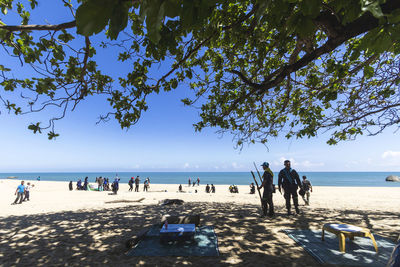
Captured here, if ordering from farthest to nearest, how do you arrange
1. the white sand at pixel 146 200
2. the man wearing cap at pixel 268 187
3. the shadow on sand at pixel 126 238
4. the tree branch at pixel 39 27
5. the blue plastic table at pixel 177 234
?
the white sand at pixel 146 200 < the man wearing cap at pixel 268 187 < the blue plastic table at pixel 177 234 < the shadow on sand at pixel 126 238 < the tree branch at pixel 39 27

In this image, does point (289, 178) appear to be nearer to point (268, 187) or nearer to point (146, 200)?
point (268, 187)

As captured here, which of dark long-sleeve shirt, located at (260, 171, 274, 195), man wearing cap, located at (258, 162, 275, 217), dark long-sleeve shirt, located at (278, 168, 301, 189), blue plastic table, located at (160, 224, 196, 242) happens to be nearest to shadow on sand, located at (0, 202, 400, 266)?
man wearing cap, located at (258, 162, 275, 217)

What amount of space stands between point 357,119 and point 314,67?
266 cm

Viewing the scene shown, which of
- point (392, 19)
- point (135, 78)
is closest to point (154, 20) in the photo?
point (392, 19)

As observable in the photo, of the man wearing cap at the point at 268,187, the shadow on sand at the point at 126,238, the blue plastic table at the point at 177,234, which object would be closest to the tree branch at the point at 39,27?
the shadow on sand at the point at 126,238

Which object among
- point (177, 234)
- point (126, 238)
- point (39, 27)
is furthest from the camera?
point (126, 238)

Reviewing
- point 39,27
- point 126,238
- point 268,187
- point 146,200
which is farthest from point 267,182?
point 146,200

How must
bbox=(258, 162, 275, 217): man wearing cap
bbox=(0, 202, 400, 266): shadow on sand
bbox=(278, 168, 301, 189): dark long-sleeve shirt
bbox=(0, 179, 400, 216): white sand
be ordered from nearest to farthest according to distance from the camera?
bbox=(0, 202, 400, 266): shadow on sand, bbox=(258, 162, 275, 217): man wearing cap, bbox=(278, 168, 301, 189): dark long-sleeve shirt, bbox=(0, 179, 400, 216): white sand

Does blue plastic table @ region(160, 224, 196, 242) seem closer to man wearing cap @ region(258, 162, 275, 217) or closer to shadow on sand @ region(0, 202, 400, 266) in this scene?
shadow on sand @ region(0, 202, 400, 266)

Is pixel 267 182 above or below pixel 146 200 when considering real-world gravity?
above

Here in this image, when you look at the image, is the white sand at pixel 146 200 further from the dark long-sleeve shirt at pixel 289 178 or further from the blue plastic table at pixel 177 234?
the blue plastic table at pixel 177 234

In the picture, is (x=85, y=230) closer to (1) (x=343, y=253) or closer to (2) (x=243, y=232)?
(2) (x=243, y=232)

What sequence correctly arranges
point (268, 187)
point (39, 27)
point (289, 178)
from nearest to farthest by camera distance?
point (39, 27), point (268, 187), point (289, 178)

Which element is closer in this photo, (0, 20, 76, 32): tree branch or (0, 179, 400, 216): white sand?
(0, 20, 76, 32): tree branch
